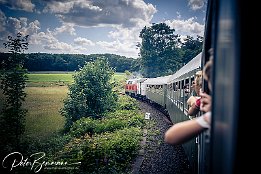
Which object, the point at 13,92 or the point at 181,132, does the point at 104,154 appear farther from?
the point at 181,132

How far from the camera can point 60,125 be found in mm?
12133

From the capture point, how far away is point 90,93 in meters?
12.4

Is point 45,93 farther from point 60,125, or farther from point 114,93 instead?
point 114,93

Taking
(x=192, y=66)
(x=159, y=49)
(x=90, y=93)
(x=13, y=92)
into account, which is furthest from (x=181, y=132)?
(x=159, y=49)

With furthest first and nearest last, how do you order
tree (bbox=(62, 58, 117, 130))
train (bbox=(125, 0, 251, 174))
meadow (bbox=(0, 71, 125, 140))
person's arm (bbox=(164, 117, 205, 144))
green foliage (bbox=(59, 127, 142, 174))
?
tree (bbox=(62, 58, 117, 130)) → meadow (bbox=(0, 71, 125, 140)) → green foliage (bbox=(59, 127, 142, 174)) → person's arm (bbox=(164, 117, 205, 144)) → train (bbox=(125, 0, 251, 174))

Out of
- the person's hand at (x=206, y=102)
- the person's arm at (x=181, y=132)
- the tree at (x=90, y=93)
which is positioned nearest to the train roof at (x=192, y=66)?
the person's hand at (x=206, y=102)

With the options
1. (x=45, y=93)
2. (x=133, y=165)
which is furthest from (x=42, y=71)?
(x=133, y=165)

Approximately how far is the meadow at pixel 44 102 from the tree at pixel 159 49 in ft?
16.8

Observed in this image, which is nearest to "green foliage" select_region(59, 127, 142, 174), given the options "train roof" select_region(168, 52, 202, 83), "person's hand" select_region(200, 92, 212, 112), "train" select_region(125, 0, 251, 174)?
"train roof" select_region(168, 52, 202, 83)

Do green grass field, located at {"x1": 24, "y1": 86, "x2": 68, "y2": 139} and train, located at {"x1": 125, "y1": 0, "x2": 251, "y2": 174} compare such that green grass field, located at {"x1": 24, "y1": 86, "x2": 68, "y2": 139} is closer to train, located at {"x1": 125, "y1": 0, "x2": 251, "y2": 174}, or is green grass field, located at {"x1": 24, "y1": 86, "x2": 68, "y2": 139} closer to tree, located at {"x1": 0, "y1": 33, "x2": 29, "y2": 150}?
tree, located at {"x1": 0, "y1": 33, "x2": 29, "y2": 150}

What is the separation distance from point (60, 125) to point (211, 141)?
38.4 feet

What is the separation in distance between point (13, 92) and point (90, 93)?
485 cm

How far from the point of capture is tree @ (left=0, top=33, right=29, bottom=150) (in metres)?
7.75

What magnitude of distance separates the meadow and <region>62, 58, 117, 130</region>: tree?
512 millimetres
